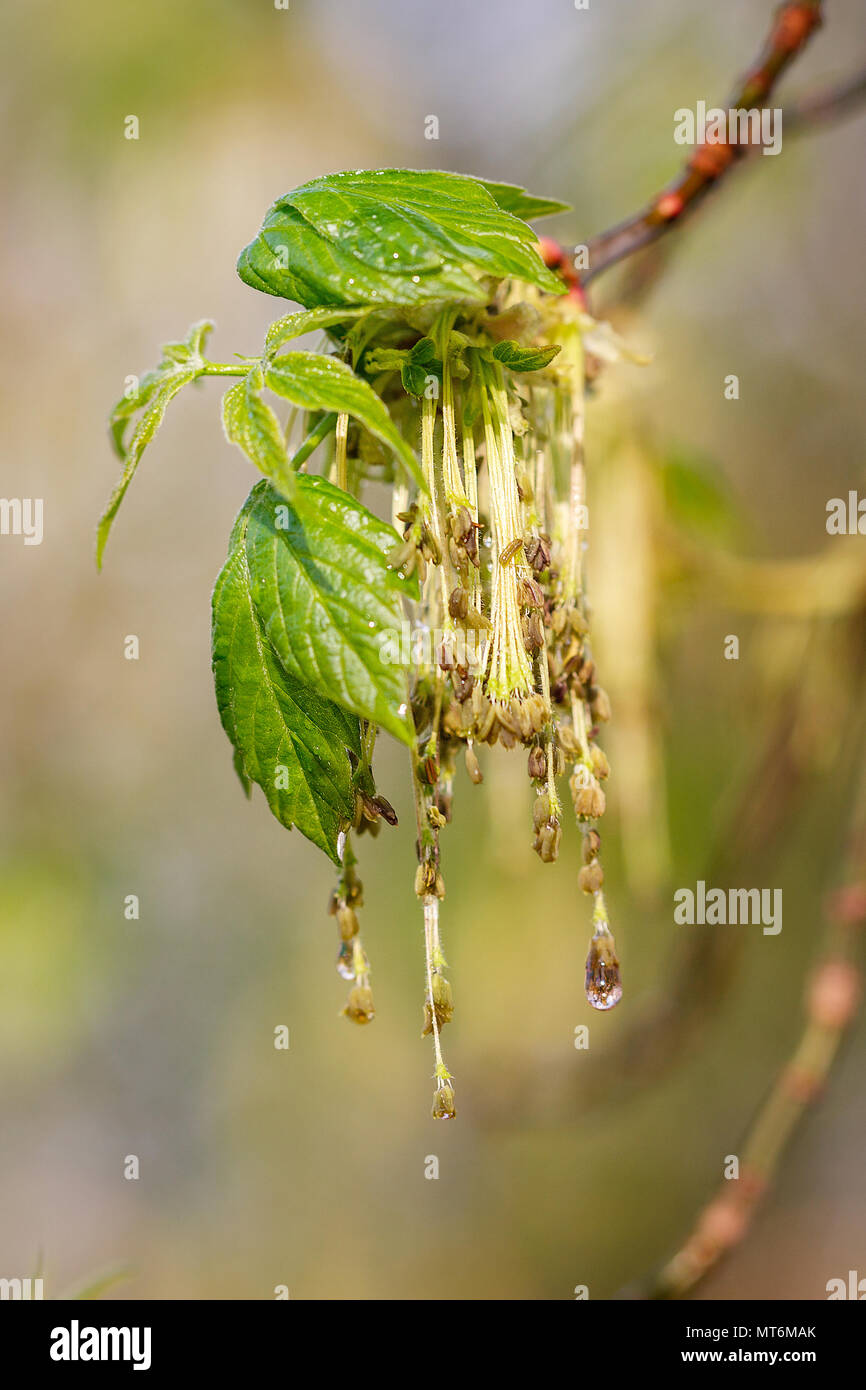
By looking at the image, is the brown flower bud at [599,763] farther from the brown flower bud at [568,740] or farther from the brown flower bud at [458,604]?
the brown flower bud at [458,604]

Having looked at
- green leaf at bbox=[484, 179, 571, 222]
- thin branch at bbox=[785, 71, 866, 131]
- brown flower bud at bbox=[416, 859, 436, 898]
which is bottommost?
brown flower bud at bbox=[416, 859, 436, 898]

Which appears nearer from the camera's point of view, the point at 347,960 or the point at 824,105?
the point at 347,960

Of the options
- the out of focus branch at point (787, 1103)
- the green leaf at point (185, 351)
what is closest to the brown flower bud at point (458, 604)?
the green leaf at point (185, 351)

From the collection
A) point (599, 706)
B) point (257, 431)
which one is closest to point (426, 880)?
point (599, 706)

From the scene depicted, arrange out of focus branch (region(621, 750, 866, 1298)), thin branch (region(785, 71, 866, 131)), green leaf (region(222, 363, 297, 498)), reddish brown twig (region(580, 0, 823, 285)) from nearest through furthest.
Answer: green leaf (region(222, 363, 297, 498)), reddish brown twig (region(580, 0, 823, 285)), thin branch (region(785, 71, 866, 131)), out of focus branch (region(621, 750, 866, 1298))

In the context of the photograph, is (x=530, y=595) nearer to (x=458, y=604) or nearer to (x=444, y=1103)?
(x=458, y=604)

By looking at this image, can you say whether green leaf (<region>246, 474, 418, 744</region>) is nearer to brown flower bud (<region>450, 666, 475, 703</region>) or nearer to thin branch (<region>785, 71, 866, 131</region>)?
brown flower bud (<region>450, 666, 475, 703</region>)

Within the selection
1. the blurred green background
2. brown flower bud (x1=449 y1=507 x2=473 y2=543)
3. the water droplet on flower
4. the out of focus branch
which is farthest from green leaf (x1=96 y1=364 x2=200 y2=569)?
the blurred green background
